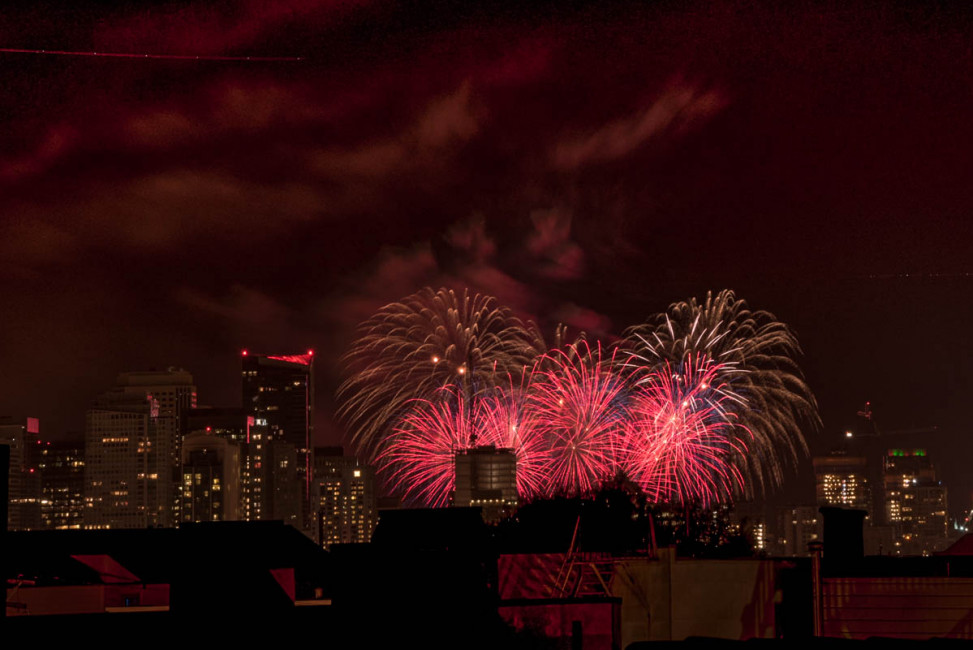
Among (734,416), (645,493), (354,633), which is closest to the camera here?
(354,633)

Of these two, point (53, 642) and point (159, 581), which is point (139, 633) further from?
point (159, 581)

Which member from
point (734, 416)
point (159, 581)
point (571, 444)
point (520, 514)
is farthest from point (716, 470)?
point (159, 581)

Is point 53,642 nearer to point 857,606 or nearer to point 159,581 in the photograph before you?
point 857,606

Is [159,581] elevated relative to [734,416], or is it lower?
lower

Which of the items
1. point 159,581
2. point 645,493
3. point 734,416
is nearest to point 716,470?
point 734,416

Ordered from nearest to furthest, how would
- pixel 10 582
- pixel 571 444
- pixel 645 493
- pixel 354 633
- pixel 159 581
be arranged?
1. pixel 354 633
2. pixel 10 582
3. pixel 159 581
4. pixel 571 444
5. pixel 645 493

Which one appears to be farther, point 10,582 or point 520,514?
point 520,514
